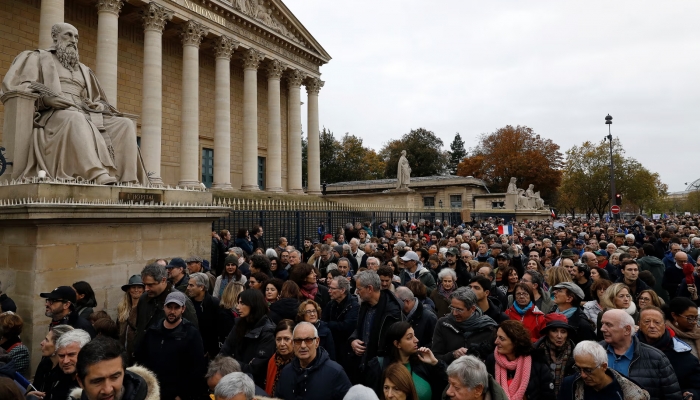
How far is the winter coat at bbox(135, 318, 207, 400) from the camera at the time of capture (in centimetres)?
391

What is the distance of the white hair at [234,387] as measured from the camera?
255 centimetres

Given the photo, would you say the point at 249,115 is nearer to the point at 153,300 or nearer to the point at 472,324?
the point at 153,300

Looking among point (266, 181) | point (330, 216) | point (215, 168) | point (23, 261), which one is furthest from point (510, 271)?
point (266, 181)

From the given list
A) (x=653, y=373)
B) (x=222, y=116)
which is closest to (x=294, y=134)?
(x=222, y=116)

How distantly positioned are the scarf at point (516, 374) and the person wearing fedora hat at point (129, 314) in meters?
3.54

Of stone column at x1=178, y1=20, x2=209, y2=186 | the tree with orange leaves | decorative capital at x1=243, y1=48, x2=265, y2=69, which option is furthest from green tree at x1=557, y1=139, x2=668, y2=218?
stone column at x1=178, y1=20, x2=209, y2=186

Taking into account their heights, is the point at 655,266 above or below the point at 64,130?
below

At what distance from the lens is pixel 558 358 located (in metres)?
3.58

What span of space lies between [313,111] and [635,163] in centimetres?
3343

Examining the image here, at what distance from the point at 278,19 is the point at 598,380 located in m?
27.0

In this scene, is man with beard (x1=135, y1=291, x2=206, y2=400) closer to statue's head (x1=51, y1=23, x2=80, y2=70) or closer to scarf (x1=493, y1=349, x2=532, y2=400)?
scarf (x1=493, y1=349, x2=532, y2=400)

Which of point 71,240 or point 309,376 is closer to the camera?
point 309,376

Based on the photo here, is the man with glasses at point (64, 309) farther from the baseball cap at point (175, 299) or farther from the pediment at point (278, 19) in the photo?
the pediment at point (278, 19)

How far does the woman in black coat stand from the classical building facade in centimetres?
1574
